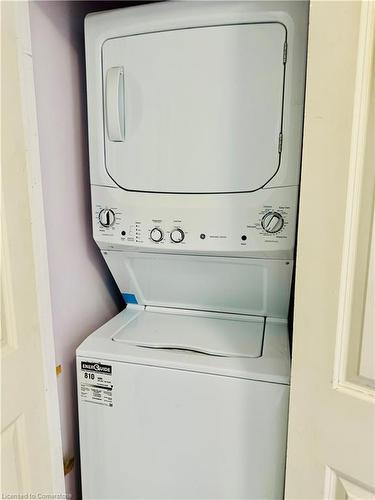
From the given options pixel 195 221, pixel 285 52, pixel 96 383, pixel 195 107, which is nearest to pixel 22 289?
pixel 96 383

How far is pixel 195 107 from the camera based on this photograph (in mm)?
1251

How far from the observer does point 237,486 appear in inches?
47.5

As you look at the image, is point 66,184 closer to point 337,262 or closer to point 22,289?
point 22,289

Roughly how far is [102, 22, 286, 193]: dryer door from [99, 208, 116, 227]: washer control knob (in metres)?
0.11

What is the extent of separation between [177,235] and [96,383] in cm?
55

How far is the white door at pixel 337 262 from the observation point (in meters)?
0.77

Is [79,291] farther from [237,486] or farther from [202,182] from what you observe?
[237,486]

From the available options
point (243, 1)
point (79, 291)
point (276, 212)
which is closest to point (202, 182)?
point (276, 212)

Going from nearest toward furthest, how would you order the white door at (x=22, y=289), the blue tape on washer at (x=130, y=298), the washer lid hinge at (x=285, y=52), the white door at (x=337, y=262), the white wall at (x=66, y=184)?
the white door at (x=337, y=262) → the white door at (x=22, y=289) → the washer lid hinge at (x=285, y=52) → the white wall at (x=66, y=184) → the blue tape on washer at (x=130, y=298)

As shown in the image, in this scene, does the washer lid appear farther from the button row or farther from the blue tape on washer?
the button row

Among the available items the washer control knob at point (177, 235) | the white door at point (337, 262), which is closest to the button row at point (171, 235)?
the washer control knob at point (177, 235)

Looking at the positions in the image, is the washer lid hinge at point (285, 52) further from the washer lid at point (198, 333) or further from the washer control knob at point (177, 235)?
the washer lid at point (198, 333)

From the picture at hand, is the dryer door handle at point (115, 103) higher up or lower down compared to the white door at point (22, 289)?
higher up

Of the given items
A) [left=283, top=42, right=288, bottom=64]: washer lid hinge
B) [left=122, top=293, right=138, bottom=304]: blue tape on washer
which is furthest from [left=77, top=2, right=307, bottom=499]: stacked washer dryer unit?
[left=122, top=293, right=138, bottom=304]: blue tape on washer
